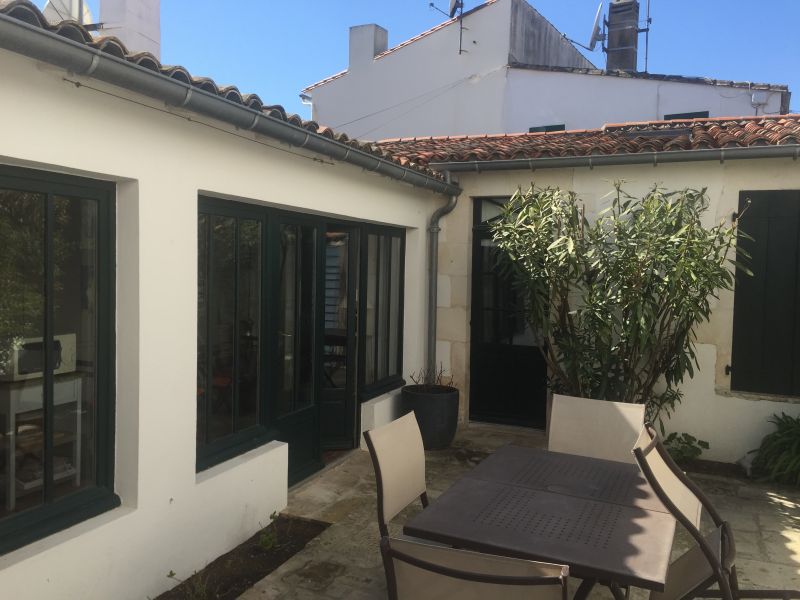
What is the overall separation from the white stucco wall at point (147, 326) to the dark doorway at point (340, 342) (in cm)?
169

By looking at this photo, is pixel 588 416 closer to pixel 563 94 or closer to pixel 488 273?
pixel 488 273

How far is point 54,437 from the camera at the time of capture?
3006 millimetres

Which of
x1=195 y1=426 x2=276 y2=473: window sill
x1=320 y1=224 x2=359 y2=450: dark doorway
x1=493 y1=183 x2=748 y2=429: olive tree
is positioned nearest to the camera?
x1=195 y1=426 x2=276 y2=473: window sill

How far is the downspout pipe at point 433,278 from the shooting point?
694cm

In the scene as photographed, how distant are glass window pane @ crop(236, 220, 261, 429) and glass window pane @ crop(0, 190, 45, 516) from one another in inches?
57.5

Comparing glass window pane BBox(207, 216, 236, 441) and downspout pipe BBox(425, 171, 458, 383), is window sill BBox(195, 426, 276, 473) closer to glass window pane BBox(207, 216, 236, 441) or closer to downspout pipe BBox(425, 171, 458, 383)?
glass window pane BBox(207, 216, 236, 441)

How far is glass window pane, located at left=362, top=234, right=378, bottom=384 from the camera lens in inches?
242

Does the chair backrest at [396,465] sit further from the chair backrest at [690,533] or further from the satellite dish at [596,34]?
the satellite dish at [596,34]

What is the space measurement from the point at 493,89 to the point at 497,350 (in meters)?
7.03

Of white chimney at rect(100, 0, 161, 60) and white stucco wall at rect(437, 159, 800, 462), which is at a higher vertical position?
white chimney at rect(100, 0, 161, 60)

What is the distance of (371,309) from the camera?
20.5ft

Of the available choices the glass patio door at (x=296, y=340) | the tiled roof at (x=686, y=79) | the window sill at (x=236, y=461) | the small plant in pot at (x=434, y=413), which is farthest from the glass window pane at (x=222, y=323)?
the tiled roof at (x=686, y=79)

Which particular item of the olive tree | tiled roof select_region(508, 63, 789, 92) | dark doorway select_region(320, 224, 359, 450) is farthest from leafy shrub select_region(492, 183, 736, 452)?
tiled roof select_region(508, 63, 789, 92)

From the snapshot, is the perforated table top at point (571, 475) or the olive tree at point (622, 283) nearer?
the perforated table top at point (571, 475)
